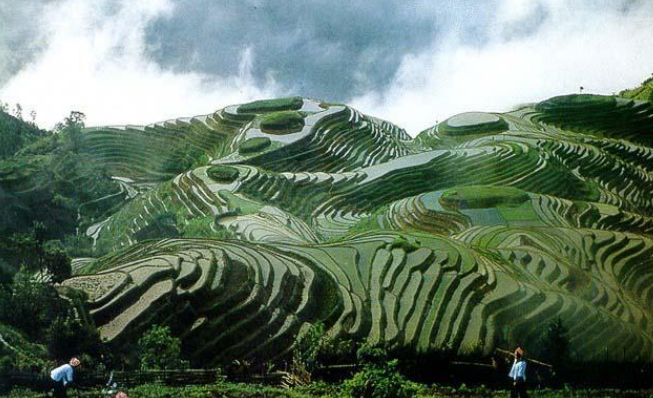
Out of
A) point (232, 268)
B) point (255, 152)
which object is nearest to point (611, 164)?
point (255, 152)

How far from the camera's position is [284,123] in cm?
2777

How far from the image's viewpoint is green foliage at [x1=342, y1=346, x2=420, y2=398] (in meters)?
9.61

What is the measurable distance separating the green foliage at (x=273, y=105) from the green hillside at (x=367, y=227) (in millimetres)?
65

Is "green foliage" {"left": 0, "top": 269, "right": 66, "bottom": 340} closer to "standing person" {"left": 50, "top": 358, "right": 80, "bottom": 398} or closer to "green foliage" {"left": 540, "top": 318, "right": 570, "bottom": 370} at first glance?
"standing person" {"left": 50, "top": 358, "right": 80, "bottom": 398}

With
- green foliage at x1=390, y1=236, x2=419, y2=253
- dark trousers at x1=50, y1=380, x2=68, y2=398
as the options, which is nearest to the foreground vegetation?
dark trousers at x1=50, y1=380, x2=68, y2=398

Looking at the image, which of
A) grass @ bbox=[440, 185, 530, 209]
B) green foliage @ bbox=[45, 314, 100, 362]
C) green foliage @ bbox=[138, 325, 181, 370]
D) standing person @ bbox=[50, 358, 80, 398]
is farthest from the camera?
grass @ bbox=[440, 185, 530, 209]

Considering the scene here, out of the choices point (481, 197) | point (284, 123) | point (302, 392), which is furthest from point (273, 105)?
point (302, 392)

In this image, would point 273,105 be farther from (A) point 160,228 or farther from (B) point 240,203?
(A) point 160,228

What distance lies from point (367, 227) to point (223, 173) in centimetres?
473

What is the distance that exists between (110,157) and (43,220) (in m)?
10.4

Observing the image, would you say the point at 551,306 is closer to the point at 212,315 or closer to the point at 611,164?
the point at 212,315

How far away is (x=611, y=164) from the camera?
24.7m

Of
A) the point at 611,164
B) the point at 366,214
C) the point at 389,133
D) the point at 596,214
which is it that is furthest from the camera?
the point at 389,133

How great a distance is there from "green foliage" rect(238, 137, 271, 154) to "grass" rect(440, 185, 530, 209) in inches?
312
